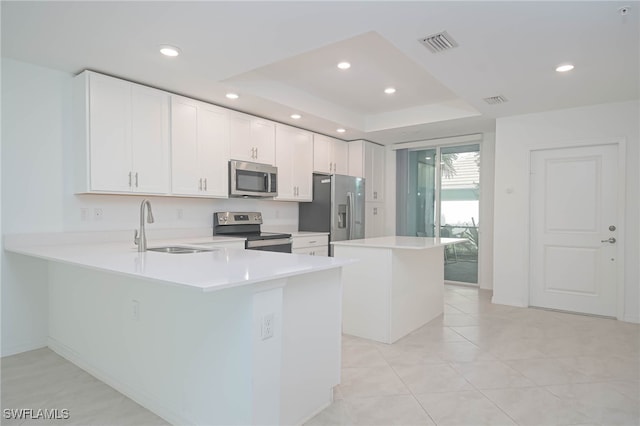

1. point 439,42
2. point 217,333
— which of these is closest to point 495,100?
point 439,42

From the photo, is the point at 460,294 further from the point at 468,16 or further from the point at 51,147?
the point at 51,147

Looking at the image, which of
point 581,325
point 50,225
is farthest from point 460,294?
point 50,225

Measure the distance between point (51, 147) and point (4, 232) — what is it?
778mm

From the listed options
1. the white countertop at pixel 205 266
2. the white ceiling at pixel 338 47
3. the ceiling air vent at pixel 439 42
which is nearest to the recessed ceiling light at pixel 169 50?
the white ceiling at pixel 338 47

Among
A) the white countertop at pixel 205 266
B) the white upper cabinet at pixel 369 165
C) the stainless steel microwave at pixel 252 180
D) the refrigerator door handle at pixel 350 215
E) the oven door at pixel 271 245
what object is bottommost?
the oven door at pixel 271 245

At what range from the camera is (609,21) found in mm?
2330

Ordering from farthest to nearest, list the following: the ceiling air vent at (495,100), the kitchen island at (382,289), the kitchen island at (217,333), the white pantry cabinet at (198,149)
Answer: the ceiling air vent at (495,100) → the white pantry cabinet at (198,149) → the kitchen island at (382,289) → the kitchen island at (217,333)

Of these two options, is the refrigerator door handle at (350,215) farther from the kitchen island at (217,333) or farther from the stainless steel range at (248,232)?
the kitchen island at (217,333)

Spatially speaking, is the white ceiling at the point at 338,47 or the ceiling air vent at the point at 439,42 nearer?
the white ceiling at the point at 338,47

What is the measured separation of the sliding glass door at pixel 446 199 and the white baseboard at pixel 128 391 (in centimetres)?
482

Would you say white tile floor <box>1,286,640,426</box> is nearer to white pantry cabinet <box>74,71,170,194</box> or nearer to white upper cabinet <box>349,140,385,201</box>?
white pantry cabinet <box>74,71,170,194</box>

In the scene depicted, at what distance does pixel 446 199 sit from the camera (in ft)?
19.9

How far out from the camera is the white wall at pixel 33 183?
294cm

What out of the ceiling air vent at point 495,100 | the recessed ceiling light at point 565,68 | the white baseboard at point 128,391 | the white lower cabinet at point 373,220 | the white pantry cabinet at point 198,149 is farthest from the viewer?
the white lower cabinet at point 373,220
